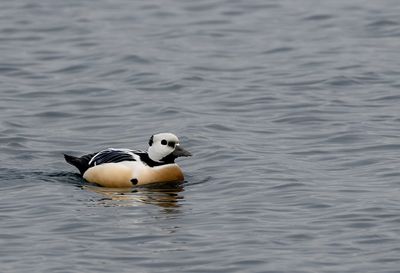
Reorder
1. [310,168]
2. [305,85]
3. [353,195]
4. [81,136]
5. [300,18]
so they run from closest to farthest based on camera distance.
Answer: [353,195]
[310,168]
[81,136]
[305,85]
[300,18]

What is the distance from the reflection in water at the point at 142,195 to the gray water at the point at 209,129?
0.16 ft

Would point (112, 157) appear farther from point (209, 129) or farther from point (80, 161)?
point (209, 129)

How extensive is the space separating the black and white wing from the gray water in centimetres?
43

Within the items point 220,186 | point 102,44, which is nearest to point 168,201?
point 220,186

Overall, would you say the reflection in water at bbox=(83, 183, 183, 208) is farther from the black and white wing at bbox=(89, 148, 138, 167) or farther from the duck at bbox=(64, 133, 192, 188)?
the black and white wing at bbox=(89, 148, 138, 167)

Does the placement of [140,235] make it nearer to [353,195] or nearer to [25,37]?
[353,195]

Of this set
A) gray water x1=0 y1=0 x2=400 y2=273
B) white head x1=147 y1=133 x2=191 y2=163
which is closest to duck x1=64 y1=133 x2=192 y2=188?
white head x1=147 y1=133 x2=191 y2=163

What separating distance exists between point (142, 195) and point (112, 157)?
1172mm

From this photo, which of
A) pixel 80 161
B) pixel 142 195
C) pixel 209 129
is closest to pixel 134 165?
pixel 142 195

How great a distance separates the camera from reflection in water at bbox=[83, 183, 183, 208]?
1934 cm

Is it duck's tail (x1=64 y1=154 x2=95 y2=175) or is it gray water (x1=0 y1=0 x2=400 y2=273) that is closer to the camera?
gray water (x1=0 y1=0 x2=400 y2=273)

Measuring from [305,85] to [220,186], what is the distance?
8459 millimetres

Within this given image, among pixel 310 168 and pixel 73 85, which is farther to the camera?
pixel 73 85

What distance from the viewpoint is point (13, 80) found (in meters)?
29.5
